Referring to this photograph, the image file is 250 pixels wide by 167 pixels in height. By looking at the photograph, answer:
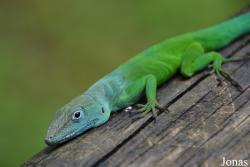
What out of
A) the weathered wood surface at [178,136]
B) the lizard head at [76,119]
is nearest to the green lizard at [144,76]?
the lizard head at [76,119]

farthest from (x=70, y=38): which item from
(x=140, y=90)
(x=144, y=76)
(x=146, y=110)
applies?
(x=146, y=110)

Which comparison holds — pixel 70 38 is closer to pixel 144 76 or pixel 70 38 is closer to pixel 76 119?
pixel 144 76

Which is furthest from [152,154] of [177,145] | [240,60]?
[240,60]

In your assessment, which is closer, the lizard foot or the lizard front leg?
the lizard foot

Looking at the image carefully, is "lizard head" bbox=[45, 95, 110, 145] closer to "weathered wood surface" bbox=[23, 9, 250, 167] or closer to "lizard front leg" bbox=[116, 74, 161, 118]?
"weathered wood surface" bbox=[23, 9, 250, 167]

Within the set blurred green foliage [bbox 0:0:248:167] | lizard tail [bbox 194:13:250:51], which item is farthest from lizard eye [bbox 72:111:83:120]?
blurred green foliage [bbox 0:0:248:167]

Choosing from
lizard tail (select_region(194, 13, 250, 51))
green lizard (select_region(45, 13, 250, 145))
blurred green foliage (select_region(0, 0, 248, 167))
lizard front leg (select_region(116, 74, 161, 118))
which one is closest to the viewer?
green lizard (select_region(45, 13, 250, 145))

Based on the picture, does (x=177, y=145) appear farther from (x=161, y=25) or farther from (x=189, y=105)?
(x=161, y=25)
